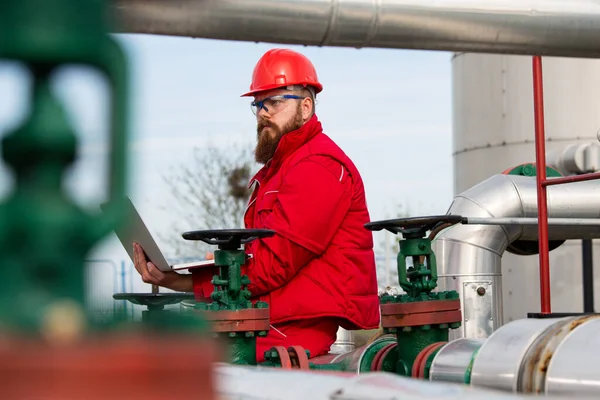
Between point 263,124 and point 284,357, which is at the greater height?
point 263,124

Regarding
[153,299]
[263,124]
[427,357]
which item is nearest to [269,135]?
[263,124]

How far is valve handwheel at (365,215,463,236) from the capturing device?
10.4ft

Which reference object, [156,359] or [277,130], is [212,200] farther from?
[156,359]

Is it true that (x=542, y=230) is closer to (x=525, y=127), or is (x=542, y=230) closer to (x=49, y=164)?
(x=49, y=164)

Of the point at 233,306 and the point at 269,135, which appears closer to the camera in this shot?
the point at 233,306

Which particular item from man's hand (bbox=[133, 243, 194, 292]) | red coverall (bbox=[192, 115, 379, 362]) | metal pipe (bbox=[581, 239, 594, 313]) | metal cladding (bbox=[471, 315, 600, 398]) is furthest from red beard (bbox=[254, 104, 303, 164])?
metal pipe (bbox=[581, 239, 594, 313])

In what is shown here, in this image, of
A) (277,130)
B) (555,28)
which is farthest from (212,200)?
(555,28)

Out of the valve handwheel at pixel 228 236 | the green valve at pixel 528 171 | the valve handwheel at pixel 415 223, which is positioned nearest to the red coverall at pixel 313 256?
the valve handwheel at pixel 228 236

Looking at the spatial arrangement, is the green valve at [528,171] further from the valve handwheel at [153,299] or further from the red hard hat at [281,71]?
the valve handwheel at [153,299]

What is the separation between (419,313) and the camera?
325 cm

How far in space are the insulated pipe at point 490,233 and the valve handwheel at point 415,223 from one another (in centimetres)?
261

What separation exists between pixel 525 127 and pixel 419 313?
5962 millimetres

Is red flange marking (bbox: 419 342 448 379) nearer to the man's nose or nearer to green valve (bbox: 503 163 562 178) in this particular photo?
the man's nose

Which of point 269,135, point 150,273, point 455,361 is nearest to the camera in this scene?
point 455,361
